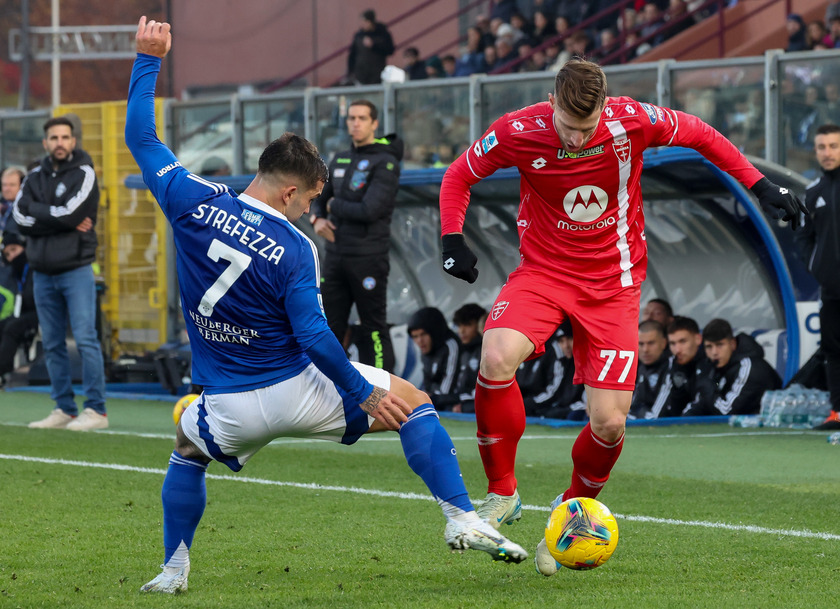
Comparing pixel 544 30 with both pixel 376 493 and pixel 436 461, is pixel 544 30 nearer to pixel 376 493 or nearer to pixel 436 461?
pixel 376 493

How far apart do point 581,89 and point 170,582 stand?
2.36 metres

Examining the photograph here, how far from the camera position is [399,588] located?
Result: 15.3 feet

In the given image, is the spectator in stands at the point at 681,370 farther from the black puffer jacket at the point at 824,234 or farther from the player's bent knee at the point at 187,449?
the player's bent knee at the point at 187,449

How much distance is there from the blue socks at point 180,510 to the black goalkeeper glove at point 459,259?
4.29ft

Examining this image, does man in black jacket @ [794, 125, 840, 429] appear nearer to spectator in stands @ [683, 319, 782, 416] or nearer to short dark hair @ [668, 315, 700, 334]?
spectator in stands @ [683, 319, 782, 416]

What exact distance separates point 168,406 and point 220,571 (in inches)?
292

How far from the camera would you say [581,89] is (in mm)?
5031

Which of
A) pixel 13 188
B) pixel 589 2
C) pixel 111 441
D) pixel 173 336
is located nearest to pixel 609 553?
→ pixel 111 441

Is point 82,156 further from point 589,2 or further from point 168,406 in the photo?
point 589,2

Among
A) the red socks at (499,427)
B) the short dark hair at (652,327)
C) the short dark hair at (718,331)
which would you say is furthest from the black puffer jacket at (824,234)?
the red socks at (499,427)

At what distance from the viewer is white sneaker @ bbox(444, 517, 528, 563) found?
4324 mm

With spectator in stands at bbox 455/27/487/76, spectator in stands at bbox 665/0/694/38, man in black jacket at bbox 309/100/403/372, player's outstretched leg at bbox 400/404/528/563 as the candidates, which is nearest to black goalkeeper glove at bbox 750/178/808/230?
player's outstretched leg at bbox 400/404/528/563

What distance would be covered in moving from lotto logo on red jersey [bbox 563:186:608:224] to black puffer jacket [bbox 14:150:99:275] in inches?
194

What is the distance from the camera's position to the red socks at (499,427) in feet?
17.8
